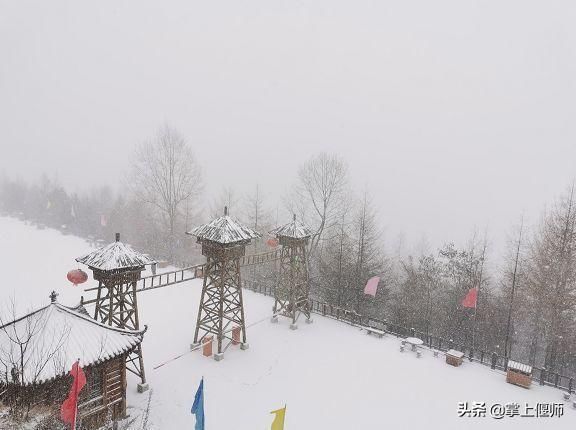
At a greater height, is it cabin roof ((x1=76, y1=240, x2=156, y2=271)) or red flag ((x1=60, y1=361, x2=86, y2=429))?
cabin roof ((x1=76, y1=240, x2=156, y2=271))

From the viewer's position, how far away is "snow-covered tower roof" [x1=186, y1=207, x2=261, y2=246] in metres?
15.7

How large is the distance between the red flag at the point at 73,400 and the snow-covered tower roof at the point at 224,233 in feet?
22.8

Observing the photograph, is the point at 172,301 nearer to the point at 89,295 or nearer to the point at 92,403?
the point at 89,295

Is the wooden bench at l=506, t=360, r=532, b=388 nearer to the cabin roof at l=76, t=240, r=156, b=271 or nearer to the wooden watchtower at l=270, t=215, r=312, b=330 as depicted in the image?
the wooden watchtower at l=270, t=215, r=312, b=330

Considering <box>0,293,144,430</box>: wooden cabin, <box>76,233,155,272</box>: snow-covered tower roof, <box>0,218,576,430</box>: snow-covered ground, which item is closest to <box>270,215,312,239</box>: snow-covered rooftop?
<box>0,218,576,430</box>: snow-covered ground

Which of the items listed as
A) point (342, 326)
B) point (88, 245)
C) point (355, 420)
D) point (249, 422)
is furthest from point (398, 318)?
point (88, 245)

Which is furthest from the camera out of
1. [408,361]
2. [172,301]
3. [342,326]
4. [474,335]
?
[474,335]

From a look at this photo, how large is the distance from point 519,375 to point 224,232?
12646 millimetres

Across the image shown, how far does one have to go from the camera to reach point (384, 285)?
26.4m

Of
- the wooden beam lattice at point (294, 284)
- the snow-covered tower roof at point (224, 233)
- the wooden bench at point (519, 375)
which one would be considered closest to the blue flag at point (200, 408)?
the snow-covered tower roof at point (224, 233)

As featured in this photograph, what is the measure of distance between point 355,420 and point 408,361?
4993 mm

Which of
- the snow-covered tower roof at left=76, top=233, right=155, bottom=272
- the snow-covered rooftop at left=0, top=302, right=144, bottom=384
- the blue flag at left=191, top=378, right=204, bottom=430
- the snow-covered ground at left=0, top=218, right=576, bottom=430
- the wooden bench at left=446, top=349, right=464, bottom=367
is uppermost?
the snow-covered tower roof at left=76, top=233, right=155, bottom=272

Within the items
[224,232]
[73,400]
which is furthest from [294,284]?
[73,400]

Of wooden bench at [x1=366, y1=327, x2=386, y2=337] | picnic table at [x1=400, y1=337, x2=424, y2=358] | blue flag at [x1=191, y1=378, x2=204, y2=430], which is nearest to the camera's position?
blue flag at [x1=191, y1=378, x2=204, y2=430]
